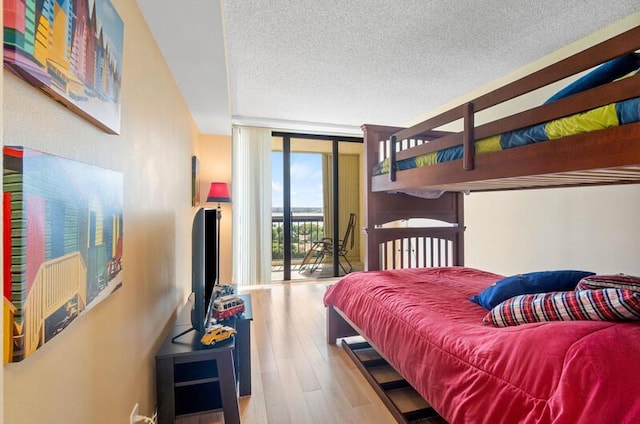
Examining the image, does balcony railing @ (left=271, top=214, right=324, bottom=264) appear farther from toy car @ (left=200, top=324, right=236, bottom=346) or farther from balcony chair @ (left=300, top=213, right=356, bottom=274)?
toy car @ (left=200, top=324, right=236, bottom=346)

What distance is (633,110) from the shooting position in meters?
0.95

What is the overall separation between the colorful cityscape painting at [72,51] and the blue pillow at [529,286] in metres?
1.82

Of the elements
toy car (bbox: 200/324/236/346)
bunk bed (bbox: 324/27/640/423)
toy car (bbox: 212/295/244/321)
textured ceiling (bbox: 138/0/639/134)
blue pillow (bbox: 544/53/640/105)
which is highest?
textured ceiling (bbox: 138/0/639/134)

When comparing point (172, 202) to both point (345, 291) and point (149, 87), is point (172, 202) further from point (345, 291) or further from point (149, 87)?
point (345, 291)

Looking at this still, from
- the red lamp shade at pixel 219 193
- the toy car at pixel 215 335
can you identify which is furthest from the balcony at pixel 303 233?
the toy car at pixel 215 335

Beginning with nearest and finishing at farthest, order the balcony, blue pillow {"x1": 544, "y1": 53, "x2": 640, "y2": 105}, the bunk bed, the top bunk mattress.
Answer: the bunk bed
the top bunk mattress
blue pillow {"x1": 544, "y1": 53, "x2": 640, "y2": 105}
the balcony

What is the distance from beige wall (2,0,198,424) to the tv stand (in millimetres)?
98

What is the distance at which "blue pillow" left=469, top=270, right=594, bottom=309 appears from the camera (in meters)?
Answer: 1.51

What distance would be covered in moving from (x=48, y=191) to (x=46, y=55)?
1.00 ft

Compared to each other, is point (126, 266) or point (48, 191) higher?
point (48, 191)

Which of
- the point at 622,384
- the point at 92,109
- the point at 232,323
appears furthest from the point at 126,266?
the point at 622,384

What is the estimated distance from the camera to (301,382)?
197 centimetres

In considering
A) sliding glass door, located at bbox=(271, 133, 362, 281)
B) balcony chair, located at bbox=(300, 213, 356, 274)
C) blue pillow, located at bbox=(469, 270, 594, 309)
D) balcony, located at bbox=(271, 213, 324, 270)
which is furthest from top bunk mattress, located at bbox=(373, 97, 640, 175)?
balcony, located at bbox=(271, 213, 324, 270)

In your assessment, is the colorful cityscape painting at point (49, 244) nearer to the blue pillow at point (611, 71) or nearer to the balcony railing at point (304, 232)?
the blue pillow at point (611, 71)
